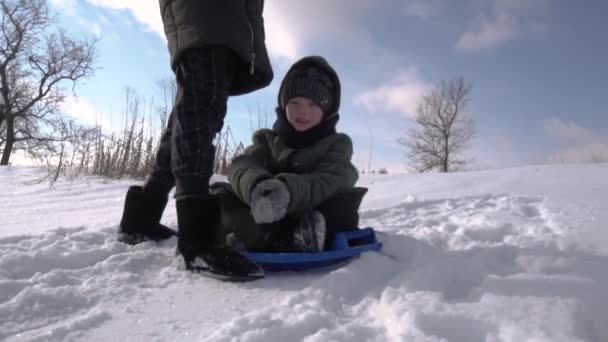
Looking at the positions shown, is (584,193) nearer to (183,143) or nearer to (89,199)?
(183,143)

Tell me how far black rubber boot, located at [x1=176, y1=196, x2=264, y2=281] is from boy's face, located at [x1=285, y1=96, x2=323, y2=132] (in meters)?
0.58

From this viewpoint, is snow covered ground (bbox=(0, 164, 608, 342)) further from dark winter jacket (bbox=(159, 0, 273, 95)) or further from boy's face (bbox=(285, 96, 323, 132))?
dark winter jacket (bbox=(159, 0, 273, 95))

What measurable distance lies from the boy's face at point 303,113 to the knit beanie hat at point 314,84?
0.07 feet

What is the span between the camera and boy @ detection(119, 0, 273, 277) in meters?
1.26

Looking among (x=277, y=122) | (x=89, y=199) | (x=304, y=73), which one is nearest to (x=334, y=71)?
(x=304, y=73)

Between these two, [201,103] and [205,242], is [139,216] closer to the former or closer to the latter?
[205,242]

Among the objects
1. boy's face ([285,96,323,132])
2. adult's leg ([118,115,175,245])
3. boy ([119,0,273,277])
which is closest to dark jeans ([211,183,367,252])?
boy ([119,0,273,277])

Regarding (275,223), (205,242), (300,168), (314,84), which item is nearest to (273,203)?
(275,223)

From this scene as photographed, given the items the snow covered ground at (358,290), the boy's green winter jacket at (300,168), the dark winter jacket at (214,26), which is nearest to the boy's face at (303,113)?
the boy's green winter jacket at (300,168)

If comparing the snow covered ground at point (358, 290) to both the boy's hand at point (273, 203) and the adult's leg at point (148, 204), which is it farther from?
the boy's hand at point (273, 203)

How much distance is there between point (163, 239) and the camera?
165cm

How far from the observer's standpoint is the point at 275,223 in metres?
1.42

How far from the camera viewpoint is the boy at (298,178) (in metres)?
1.36

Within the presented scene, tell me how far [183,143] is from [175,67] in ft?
0.89
